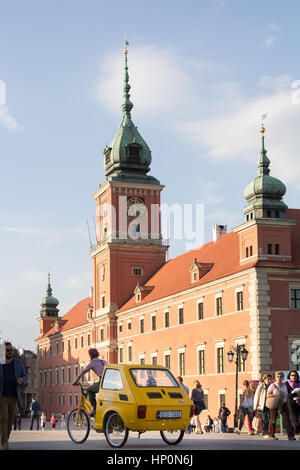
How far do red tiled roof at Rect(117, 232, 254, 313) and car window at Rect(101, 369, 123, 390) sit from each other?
83.2 ft

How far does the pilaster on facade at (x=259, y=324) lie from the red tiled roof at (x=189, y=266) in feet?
3.57

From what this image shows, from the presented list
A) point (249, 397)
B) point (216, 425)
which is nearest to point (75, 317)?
point (216, 425)

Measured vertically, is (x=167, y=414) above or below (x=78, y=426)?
above

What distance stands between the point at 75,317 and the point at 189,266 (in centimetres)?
2958

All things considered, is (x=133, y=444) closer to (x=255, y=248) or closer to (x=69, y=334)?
(x=255, y=248)

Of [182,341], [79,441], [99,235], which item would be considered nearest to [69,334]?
[99,235]

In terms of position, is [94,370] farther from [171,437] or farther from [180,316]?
[180,316]

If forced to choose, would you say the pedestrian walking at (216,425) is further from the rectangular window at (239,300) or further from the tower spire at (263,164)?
the tower spire at (263,164)

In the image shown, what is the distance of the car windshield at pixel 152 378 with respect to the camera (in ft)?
41.8

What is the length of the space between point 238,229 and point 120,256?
2298 centimetres

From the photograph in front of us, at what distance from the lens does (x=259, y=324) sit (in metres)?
36.7

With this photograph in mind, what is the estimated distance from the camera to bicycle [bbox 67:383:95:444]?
44.4 ft

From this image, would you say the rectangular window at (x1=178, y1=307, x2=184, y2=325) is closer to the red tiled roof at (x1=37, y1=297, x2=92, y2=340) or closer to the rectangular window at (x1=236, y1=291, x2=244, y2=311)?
the rectangular window at (x1=236, y1=291, x2=244, y2=311)
